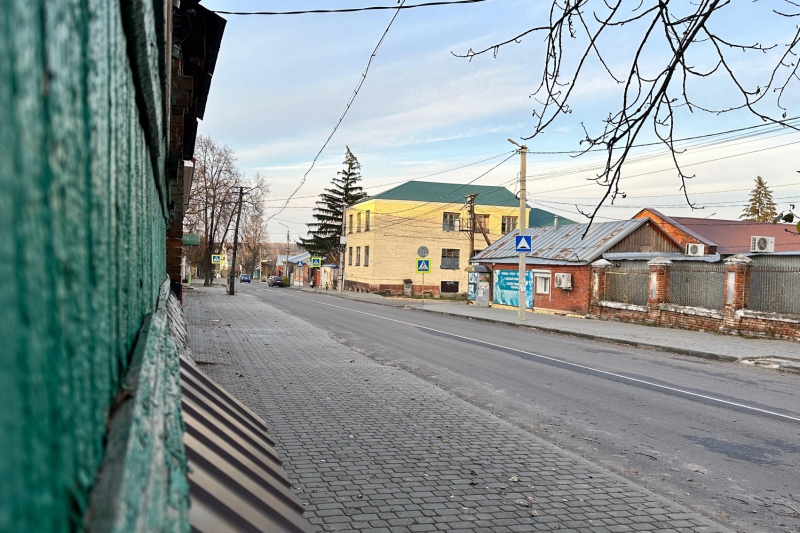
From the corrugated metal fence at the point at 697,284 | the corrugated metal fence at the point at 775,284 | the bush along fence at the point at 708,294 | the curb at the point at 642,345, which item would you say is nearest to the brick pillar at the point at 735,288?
the bush along fence at the point at 708,294

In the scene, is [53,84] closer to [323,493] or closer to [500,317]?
[323,493]

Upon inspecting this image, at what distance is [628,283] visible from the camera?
2656 cm

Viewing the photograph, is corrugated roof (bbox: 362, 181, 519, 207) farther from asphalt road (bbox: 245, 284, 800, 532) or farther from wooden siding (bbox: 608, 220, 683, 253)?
asphalt road (bbox: 245, 284, 800, 532)

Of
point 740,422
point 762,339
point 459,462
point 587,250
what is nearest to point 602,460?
point 459,462

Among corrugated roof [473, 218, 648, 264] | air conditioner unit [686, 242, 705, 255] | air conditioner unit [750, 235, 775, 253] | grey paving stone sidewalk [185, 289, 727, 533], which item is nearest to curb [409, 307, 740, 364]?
air conditioner unit [750, 235, 775, 253]

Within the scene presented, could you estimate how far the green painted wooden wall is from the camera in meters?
0.35

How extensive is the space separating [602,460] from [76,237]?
7381 millimetres

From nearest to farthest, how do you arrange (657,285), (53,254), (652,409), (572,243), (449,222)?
1. (53,254)
2. (652,409)
3. (657,285)
4. (572,243)
5. (449,222)

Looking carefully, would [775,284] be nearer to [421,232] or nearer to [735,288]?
[735,288]

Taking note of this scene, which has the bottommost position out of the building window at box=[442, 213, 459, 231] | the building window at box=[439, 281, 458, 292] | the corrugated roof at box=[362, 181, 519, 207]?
the building window at box=[439, 281, 458, 292]

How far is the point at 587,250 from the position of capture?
30.4 metres

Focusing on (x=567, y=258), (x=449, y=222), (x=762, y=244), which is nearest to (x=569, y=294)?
(x=567, y=258)

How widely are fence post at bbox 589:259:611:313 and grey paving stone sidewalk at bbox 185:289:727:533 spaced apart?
18.3 meters

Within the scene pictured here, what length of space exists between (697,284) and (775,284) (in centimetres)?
317
